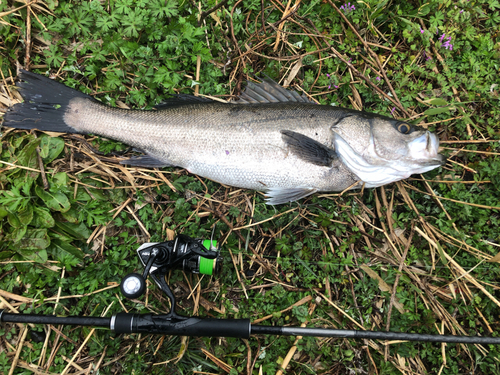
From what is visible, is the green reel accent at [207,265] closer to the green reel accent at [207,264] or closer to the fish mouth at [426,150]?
the green reel accent at [207,264]

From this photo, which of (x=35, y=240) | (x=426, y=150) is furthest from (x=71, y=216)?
(x=426, y=150)

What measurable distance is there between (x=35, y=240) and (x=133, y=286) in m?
1.21

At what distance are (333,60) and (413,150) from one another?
1338 mm

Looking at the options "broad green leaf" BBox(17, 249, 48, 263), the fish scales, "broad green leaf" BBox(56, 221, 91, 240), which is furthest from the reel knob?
the fish scales

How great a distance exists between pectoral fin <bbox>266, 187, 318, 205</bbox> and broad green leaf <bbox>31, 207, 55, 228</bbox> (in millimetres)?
2099

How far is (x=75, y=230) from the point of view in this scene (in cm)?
293

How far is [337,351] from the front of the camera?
285 cm

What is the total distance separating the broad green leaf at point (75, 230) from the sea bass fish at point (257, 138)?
0.81m

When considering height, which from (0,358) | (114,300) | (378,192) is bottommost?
(0,358)

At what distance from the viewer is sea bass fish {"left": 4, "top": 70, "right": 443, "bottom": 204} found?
9.07 feet

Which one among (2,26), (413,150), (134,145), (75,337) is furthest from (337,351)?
(2,26)

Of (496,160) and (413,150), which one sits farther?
(496,160)

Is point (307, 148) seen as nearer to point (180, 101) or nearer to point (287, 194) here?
point (287, 194)

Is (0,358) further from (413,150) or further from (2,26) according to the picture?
(413,150)
